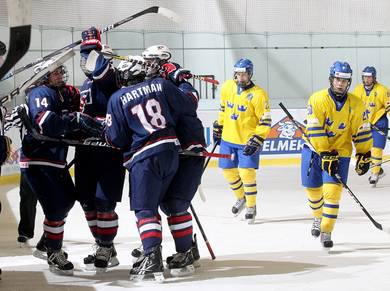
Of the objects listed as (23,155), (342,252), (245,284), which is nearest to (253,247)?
(342,252)

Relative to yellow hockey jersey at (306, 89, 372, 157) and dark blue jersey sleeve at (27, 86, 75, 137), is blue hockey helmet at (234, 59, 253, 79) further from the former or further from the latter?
dark blue jersey sleeve at (27, 86, 75, 137)

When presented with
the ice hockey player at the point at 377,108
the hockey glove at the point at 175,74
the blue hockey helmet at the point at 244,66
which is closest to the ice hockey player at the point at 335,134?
the hockey glove at the point at 175,74

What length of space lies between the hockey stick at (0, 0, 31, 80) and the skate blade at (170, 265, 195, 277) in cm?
254

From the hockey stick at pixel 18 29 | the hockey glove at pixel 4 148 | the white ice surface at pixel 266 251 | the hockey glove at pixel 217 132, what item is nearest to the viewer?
the hockey stick at pixel 18 29

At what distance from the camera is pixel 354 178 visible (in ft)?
34.8

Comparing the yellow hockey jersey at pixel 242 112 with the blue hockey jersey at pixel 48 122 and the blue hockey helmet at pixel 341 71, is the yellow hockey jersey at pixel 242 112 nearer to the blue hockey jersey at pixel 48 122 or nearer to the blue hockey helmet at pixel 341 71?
the blue hockey helmet at pixel 341 71

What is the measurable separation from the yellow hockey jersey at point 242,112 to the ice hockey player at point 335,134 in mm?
1438

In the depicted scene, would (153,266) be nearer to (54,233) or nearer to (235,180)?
(54,233)

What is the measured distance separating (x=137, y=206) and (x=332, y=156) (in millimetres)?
1493

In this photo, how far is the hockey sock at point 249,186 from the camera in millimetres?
7176

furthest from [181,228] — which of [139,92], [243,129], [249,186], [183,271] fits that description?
[243,129]

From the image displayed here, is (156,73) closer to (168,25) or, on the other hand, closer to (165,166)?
(165,166)

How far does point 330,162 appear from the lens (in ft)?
18.0

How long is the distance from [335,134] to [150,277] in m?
1.72
